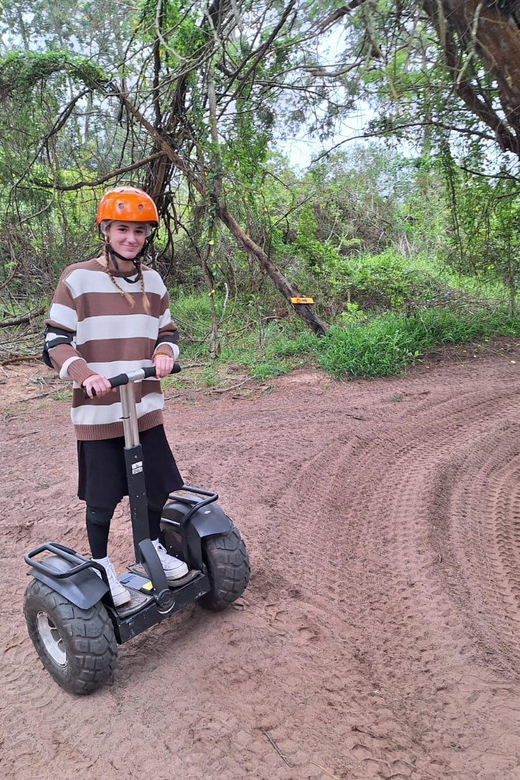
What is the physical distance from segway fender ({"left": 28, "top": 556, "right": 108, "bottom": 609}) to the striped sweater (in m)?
0.54

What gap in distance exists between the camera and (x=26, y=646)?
2617mm

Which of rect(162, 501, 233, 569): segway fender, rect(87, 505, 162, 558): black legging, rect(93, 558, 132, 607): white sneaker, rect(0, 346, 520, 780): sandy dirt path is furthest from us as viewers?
rect(162, 501, 233, 569): segway fender

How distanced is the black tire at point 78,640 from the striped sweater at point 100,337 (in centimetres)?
67

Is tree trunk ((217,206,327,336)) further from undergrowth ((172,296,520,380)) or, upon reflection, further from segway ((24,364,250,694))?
segway ((24,364,250,694))

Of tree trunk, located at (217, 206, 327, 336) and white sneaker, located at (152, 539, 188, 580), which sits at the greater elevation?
tree trunk, located at (217, 206, 327, 336)

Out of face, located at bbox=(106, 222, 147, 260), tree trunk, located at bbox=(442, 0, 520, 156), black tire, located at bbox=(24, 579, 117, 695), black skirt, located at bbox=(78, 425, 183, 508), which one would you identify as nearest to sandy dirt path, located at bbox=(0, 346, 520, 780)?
black tire, located at bbox=(24, 579, 117, 695)

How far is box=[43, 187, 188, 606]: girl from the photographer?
2.25 metres

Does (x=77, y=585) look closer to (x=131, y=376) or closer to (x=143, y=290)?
(x=131, y=376)

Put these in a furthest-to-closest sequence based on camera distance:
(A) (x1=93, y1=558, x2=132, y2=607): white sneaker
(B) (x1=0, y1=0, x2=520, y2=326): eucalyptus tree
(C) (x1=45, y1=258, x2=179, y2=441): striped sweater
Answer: (B) (x1=0, y1=0, x2=520, y2=326): eucalyptus tree → (A) (x1=93, y1=558, x2=132, y2=607): white sneaker → (C) (x1=45, y1=258, x2=179, y2=441): striped sweater

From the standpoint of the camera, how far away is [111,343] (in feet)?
7.77

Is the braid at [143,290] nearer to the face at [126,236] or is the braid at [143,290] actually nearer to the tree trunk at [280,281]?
the face at [126,236]

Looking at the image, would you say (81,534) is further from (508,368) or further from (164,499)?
(508,368)

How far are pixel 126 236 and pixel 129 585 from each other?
1.55 meters

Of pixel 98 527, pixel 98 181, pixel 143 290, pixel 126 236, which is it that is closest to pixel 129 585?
pixel 98 527
